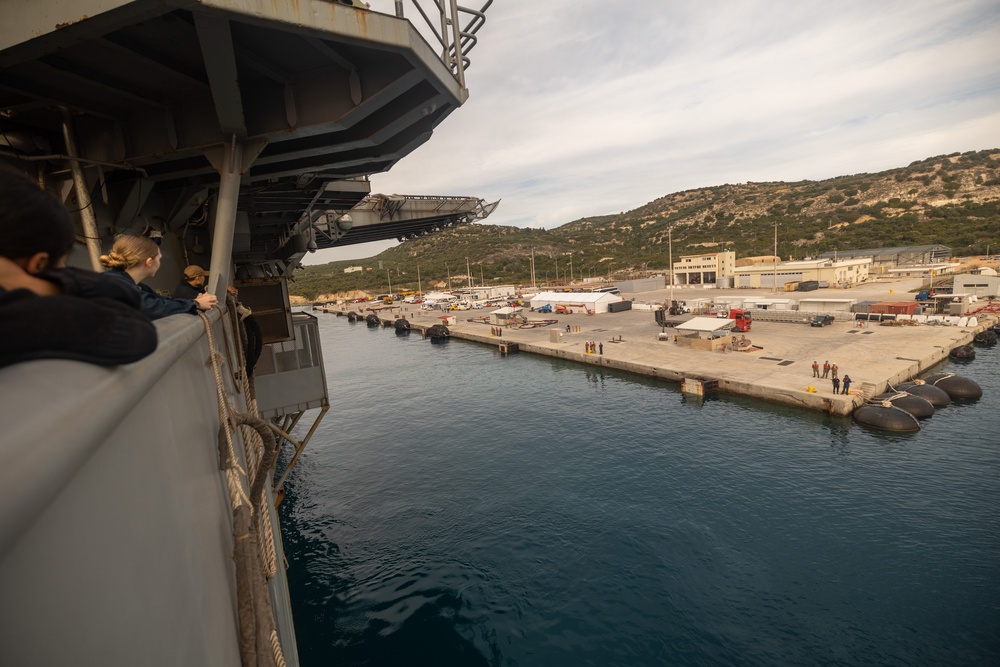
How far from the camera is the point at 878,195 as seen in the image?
13088 cm

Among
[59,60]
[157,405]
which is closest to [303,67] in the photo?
[59,60]

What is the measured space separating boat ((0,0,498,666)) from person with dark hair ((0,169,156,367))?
→ 2.2 inches

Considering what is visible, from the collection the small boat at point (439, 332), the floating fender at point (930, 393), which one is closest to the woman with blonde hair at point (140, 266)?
the floating fender at point (930, 393)

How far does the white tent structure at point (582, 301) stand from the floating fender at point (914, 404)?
4098 centimetres

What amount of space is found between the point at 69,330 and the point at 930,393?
33887mm

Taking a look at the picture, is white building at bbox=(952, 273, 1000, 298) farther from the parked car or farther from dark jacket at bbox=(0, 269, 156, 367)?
dark jacket at bbox=(0, 269, 156, 367)

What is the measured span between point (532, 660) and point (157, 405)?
1262 cm

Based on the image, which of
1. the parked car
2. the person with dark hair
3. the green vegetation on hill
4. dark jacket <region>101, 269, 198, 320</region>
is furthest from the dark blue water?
the green vegetation on hill

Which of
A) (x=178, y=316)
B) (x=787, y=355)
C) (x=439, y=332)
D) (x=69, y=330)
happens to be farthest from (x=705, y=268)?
(x=69, y=330)

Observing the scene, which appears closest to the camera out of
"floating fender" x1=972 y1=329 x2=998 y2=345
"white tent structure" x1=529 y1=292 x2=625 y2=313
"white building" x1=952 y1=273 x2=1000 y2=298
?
"floating fender" x1=972 y1=329 x2=998 y2=345

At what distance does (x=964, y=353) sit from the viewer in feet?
106

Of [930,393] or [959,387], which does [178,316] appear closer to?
[930,393]

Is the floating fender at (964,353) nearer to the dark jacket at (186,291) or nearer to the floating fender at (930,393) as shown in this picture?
the floating fender at (930,393)

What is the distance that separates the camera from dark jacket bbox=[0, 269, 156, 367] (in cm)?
105
